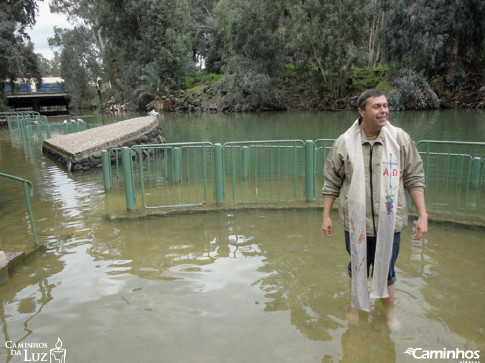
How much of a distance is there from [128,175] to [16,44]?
31.5 meters

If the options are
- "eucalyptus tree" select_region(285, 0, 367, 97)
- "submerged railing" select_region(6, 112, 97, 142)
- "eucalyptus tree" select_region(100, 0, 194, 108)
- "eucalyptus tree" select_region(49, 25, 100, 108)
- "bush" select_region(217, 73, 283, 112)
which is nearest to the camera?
"submerged railing" select_region(6, 112, 97, 142)

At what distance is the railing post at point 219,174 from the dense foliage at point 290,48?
1000 inches

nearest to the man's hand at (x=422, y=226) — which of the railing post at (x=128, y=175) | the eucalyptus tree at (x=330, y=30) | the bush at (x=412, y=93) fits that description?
the railing post at (x=128, y=175)

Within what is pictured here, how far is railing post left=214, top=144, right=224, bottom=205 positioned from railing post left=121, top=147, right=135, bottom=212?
1.45 meters

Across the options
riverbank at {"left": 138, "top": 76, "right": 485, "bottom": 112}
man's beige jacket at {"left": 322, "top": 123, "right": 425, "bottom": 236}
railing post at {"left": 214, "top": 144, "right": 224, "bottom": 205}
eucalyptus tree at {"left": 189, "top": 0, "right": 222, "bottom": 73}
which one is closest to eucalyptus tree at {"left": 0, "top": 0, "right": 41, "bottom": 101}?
riverbank at {"left": 138, "top": 76, "right": 485, "bottom": 112}

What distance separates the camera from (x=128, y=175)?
695cm

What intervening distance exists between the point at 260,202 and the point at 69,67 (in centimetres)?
6193

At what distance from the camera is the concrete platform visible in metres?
12.3

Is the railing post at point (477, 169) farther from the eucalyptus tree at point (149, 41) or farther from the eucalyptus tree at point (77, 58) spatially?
the eucalyptus tree at point (77, 58)

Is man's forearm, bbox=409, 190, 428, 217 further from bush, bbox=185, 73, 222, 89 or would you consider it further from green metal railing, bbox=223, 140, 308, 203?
bush, bbox=185, 73, 222, 89

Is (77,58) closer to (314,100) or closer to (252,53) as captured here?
(252,53)

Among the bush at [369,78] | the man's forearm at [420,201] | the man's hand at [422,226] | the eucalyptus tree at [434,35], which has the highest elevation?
the eucalyptus tree at [434,35]

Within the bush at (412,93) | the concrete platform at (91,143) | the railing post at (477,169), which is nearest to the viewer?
the railing post at (477,169)

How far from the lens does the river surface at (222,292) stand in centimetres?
337
